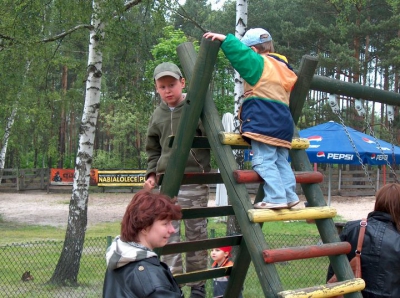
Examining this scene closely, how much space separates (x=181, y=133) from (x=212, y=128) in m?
0.18

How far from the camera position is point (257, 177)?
3.10 metres

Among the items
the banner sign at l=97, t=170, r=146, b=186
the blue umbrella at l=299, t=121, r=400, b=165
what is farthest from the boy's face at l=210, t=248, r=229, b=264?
the banner sign at l=97, t=170, r=146, b=186

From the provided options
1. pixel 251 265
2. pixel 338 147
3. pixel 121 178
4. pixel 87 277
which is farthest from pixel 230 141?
pixel 121 178

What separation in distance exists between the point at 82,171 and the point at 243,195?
21.1 ft

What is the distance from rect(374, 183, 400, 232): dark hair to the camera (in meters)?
3.16

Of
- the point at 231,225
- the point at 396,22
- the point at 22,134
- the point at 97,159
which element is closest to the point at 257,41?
the point at 231,225

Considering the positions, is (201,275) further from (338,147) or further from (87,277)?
(338,147)

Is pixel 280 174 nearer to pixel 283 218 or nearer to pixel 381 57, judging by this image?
pixel 283 218

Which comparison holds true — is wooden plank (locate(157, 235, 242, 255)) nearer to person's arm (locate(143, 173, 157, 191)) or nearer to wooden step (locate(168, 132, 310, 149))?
person's arm (locate(143, 173, 157, 191))

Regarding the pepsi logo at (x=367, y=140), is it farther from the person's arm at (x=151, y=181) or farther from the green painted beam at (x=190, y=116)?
the green painted beam at (x=190, y=116)

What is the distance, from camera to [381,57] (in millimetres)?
31516

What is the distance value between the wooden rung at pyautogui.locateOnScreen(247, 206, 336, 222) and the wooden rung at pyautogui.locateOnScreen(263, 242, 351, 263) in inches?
6.5

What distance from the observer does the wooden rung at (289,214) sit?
2.89m

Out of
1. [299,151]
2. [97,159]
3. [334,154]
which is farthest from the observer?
[97,159]
